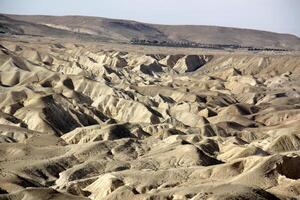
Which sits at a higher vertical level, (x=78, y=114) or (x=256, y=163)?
(x=256, y=163)

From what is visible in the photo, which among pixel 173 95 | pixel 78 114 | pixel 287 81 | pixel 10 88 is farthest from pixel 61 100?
pixel 287 81

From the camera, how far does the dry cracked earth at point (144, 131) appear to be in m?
47.6

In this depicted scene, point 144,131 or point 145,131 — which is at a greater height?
point 144,131

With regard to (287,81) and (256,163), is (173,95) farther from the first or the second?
(256,163)

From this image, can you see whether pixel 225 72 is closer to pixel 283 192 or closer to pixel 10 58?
pixel 10 58

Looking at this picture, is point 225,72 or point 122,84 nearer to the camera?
point 122,84

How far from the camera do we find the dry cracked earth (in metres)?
47.6

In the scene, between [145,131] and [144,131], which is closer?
[144,131]

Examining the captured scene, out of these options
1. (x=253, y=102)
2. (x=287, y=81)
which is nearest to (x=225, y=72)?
(x=287, y=81)

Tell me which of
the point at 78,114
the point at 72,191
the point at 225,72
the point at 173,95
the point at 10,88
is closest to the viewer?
the point at 72,191

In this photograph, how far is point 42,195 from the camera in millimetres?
39438

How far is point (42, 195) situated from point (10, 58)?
247ft

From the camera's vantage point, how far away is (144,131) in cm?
7538

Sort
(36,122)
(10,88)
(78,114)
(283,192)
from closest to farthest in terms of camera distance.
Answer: (283,192), (36,122), (78,114), (10,88)
